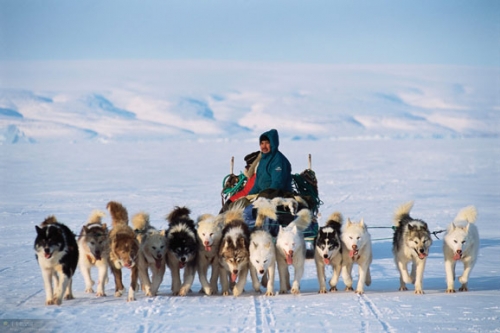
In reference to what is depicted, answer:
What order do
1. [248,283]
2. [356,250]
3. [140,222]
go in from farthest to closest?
[248,283], [140,222], [356,250]

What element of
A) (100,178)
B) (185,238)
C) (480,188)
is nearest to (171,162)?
(100,178)

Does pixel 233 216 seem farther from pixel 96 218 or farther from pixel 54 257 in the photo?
pixel 54 257

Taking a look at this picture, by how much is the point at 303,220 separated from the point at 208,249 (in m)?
1.13

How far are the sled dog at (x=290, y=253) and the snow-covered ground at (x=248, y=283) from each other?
224 mm

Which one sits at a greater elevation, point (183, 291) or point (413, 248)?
point (413, 248)

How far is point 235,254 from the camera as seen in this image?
24.3 ft

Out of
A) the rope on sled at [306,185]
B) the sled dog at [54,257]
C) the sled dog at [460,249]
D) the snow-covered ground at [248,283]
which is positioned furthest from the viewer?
the rope on sled at [306,185]

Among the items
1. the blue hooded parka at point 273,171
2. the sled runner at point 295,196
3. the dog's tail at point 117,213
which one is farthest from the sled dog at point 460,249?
the dog's tail at point 117,213

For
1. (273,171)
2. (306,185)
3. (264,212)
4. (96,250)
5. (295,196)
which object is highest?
(273,171)

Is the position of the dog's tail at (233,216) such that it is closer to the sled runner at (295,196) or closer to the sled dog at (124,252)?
the sled runner at (295,196)

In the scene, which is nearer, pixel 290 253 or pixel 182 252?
pixel 182 252

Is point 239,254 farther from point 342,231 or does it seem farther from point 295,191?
point 295,191

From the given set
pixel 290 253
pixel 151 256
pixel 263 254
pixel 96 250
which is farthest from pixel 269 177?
pixel 96 250

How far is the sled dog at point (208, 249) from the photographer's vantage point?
24.8 ft
